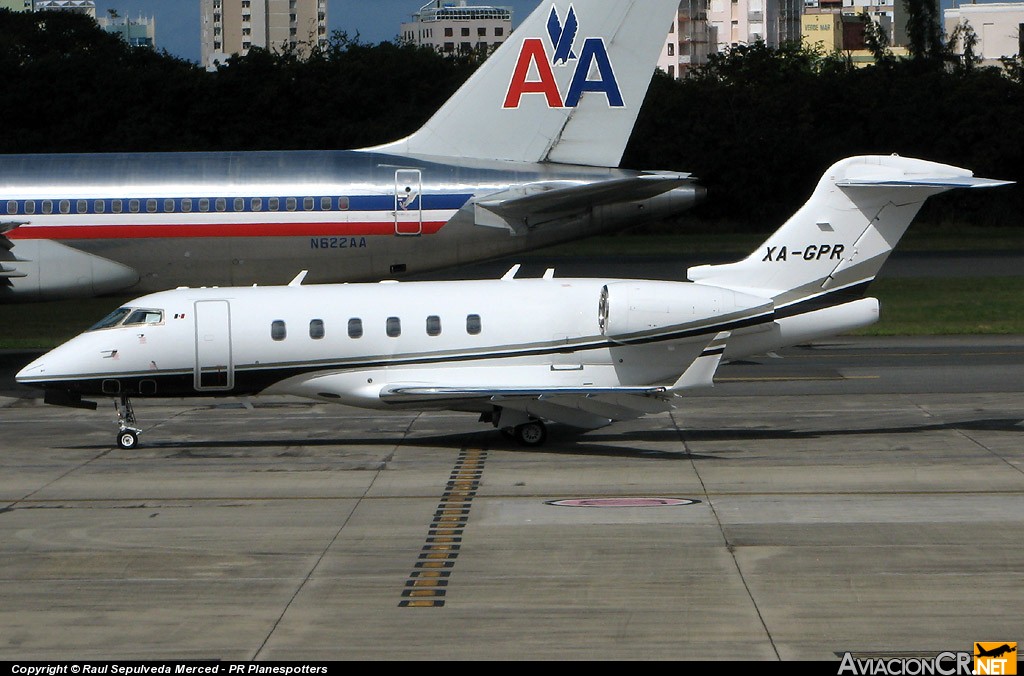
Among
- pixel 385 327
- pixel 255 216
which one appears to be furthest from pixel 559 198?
pixel 385 327

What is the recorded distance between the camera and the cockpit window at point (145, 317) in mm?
23000

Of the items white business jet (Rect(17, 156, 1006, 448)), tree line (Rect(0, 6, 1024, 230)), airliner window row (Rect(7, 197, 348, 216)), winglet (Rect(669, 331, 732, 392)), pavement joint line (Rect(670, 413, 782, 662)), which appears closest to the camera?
pavement joint line (Rect(670, 413, 782, 662))

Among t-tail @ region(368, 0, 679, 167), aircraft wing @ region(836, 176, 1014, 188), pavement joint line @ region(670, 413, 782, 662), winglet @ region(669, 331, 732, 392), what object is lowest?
pavement joint line @ region(670, 413, 782, 662)

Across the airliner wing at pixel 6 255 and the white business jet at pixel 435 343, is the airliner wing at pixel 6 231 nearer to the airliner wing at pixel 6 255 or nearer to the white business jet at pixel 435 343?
the airliner wing at pixel 6 255

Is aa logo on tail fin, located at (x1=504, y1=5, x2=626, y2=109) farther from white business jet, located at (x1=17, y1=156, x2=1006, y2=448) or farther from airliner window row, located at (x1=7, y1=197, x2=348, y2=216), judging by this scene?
white business jet, located at (x1=17, y1=156, x2=1006, y2=448)

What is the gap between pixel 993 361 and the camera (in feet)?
105

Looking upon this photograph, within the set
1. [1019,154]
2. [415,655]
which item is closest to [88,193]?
[415,655]

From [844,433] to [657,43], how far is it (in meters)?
14.9

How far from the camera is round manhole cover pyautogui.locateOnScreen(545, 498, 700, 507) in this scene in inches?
714

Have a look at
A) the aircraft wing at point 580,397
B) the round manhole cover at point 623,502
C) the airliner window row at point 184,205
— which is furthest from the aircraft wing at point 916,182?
the airliner window row at point 184,205

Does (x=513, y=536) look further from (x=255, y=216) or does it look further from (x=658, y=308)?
(x=255, y=216)

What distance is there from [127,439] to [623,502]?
9128mm

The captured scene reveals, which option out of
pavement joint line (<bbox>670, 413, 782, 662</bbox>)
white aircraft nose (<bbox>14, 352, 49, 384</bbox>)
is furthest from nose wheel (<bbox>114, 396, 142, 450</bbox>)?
pavement joint line (<bbox>670, 413, 782, 662</bbox>)

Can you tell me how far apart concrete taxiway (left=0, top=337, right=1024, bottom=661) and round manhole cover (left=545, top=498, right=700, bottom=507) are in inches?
7.7
